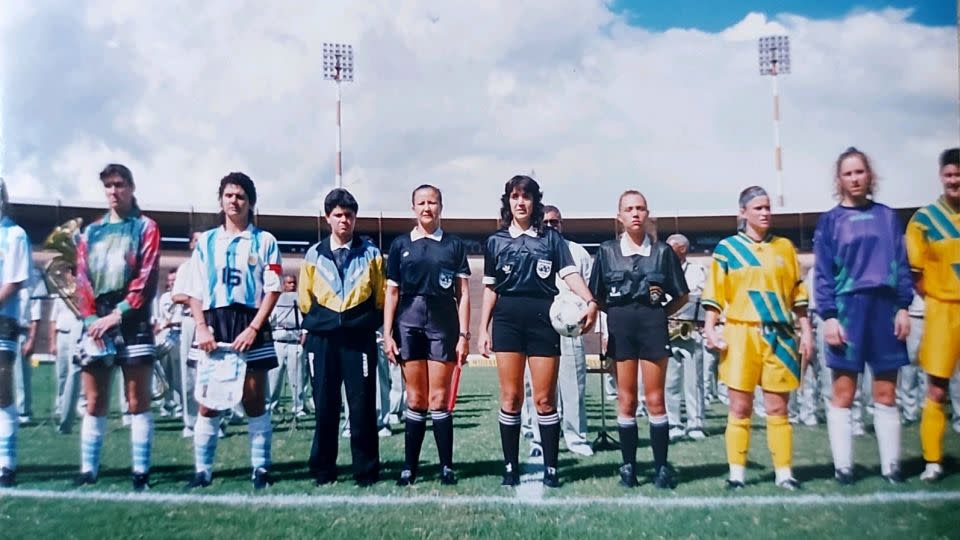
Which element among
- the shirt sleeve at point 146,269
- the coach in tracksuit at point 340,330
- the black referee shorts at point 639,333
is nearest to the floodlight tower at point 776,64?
the black referee shorts at point 639,333

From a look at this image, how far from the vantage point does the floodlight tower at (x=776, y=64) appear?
4164mm

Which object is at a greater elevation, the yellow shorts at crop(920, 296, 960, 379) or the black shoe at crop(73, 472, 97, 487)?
the yellow shorts at crop(920, 296, 960, 379)

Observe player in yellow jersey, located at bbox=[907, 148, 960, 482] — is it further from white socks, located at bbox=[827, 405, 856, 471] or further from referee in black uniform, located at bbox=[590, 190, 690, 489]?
referee in black uniform, located at bbox=[590, 190, 690, 489]

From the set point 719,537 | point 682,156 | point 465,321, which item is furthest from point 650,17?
point 719,537

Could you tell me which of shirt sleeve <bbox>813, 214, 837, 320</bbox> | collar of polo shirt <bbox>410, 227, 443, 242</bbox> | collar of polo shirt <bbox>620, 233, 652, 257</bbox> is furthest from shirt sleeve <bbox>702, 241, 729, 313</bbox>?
collar of polo shirt <bbox>410, 227, 443, 242</bbox>

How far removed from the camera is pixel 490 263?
156 inches

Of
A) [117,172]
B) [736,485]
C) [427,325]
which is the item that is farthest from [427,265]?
[736,485]

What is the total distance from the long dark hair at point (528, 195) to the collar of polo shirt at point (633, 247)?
0.49 metres

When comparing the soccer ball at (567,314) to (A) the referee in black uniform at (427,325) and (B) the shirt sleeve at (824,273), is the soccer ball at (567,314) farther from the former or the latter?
(B) the shirt sleeve at (824,273)

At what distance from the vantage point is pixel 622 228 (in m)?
4.00

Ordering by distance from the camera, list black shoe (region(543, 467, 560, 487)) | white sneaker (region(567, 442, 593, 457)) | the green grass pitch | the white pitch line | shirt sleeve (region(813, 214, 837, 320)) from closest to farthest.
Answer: the green grass pitch, the white pitch line, black shoe (region(543, 467, 560, 487)), shirt sleeve (region(813, 214, 837, 320)), white sneaker (region(567, 442, 593, 457))

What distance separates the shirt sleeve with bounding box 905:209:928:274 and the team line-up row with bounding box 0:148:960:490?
0.01m

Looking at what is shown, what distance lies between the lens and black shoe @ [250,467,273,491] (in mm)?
3840

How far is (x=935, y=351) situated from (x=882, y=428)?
603 mm
